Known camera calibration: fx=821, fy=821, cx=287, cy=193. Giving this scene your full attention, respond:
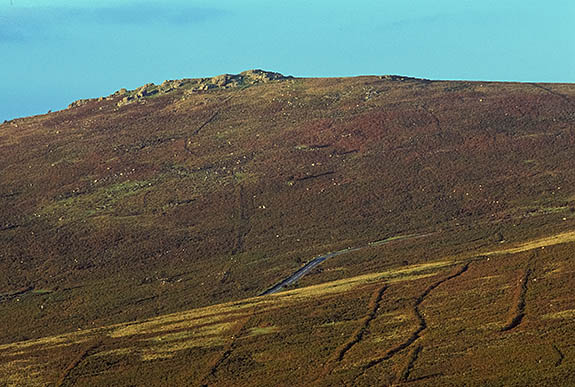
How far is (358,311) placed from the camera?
228 ft

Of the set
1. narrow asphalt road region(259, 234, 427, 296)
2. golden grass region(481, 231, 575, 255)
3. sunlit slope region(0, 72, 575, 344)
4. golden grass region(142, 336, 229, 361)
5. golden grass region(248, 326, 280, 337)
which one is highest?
sunlit slope region(0, 72, 575, 344)

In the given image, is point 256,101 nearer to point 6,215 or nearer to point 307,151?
point 307,151

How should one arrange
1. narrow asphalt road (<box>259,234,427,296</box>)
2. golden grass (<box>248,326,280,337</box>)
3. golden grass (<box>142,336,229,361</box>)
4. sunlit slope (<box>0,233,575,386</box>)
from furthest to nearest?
narrow asphalt road (<box>259,234,427,296</box>)
golden grass (<box>248,326,280,337</box>)
golden grass (<box>142,336,229,361</box>)
sunlit slope (<box>0,233,575,386</box>)

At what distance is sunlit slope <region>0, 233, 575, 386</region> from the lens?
54.2m

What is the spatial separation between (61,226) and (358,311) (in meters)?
61.3

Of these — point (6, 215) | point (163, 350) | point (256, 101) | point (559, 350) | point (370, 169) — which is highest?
point (256, 101)

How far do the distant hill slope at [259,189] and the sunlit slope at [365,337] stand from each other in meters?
9.62

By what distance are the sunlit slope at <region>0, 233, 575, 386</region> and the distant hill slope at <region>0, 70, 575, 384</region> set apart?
962cm

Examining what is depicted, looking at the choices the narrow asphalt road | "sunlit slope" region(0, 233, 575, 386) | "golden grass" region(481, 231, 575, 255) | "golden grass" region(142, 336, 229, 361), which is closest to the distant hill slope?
the narrow asphalt road

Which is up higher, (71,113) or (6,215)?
(71,113)

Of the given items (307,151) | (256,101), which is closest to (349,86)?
(256,101)

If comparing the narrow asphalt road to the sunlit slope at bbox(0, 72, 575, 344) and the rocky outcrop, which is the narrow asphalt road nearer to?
the sunlit slope at bbox(0, 72, 575, 344)

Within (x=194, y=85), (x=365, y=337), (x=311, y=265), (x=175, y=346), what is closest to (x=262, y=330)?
(x=175, y=346)

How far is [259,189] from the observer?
400 feet
